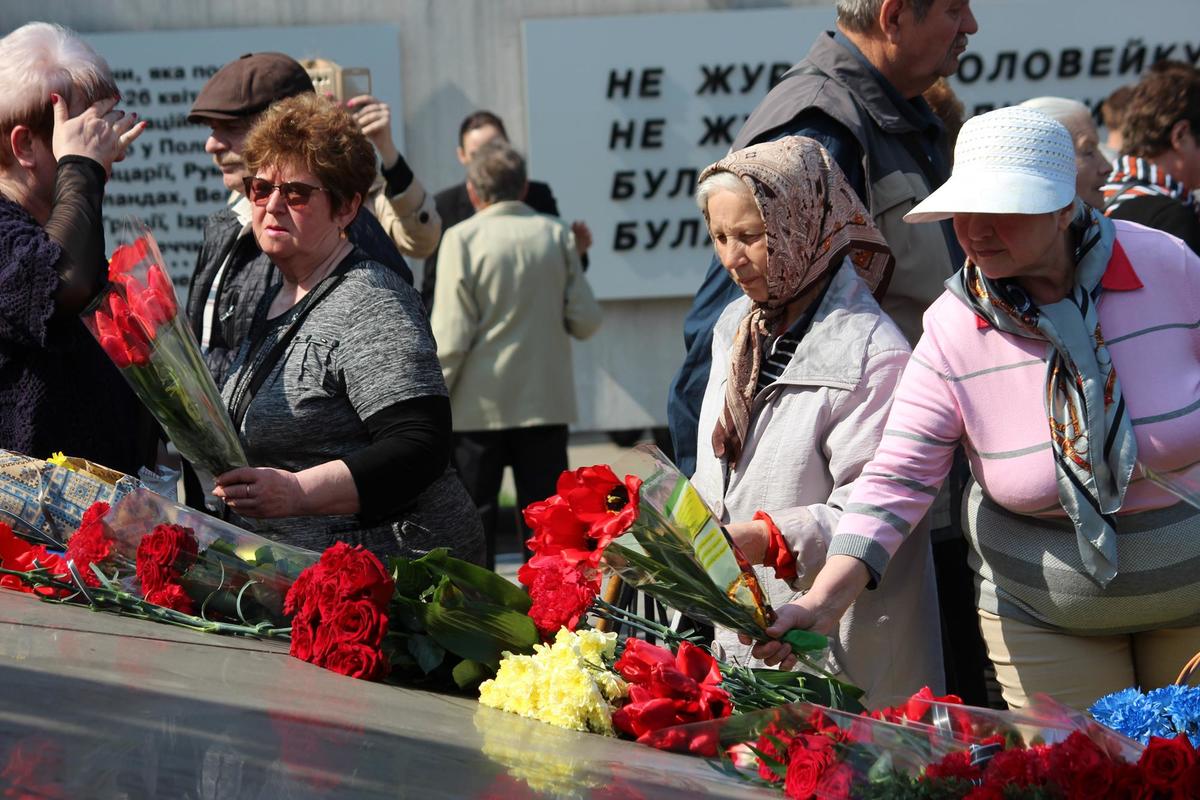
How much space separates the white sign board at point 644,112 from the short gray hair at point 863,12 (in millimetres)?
6059

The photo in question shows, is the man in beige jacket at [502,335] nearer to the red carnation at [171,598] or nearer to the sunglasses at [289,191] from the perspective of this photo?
the sunglasses at [289,191]

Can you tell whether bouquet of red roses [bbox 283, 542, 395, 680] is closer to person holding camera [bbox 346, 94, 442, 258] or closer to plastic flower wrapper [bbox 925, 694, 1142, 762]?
plastic flower wrapper [bbox 925, 694, 1142, 762]

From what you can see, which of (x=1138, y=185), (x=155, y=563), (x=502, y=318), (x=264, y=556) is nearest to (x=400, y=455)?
(x=264, y=556)

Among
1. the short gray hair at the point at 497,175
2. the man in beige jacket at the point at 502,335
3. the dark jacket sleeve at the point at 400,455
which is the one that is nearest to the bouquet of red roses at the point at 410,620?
the dark jacket sleeve at the point at 400,455

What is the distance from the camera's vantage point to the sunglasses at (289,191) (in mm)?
3209

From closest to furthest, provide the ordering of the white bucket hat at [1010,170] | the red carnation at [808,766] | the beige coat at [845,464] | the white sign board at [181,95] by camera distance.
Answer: the red carnation at [808,766], the white bucket hat at [1010,170], the beige coat at [845,464], the white sign board at [181,95]

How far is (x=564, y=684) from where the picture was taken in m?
2.08

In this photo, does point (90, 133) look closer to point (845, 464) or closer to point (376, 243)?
point (376, 243)

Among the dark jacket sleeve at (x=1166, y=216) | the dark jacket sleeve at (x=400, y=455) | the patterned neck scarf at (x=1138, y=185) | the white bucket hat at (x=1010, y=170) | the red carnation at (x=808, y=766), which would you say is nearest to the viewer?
the red carnation at (x=808, y=766)

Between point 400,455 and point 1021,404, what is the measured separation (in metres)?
1.18

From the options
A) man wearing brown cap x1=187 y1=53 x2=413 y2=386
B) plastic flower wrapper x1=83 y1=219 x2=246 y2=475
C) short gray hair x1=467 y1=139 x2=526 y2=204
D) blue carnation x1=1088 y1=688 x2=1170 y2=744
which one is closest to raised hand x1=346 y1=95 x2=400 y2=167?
man wearing brown cap x1=187 y1=53 x2=413 y2=386

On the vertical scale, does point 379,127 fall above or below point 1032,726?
below

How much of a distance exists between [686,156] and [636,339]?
1183mm

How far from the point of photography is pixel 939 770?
177 cm
